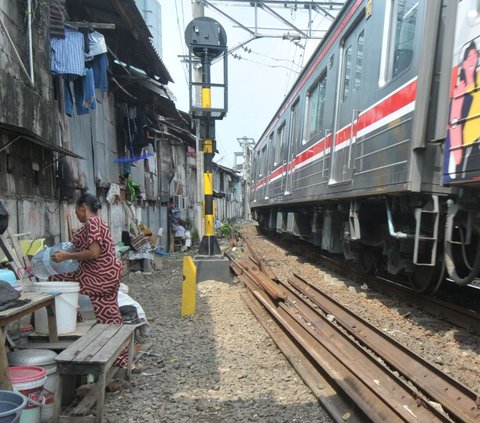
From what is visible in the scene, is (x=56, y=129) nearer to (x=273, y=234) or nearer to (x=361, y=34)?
(x=361, y=34)

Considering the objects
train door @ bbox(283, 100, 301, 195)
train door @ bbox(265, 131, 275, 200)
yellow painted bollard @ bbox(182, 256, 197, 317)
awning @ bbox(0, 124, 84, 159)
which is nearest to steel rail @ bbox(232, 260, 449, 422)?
yellow painted bollard @ bbox(182, 256, 197, 317)

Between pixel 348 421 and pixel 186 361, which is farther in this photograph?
pixel 186 361

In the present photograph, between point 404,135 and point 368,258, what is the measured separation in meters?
3.42

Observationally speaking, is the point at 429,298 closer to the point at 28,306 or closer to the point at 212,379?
the point at 212,379

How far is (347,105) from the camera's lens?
6121 mm

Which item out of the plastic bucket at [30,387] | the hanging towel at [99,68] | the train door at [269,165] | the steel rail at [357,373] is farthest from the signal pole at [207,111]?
the train door at [269,165]

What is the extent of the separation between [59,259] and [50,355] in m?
0.90

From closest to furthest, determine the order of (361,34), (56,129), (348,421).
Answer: (348,421) → (361,34) → (56,129)

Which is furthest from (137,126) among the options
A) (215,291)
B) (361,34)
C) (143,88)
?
(361,34)

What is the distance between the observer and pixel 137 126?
34.2 feet

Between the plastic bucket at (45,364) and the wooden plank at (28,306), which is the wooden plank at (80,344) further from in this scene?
the wooden plank at (28,306)

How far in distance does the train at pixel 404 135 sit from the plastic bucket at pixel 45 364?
3.09 meters

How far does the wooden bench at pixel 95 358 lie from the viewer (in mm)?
2748

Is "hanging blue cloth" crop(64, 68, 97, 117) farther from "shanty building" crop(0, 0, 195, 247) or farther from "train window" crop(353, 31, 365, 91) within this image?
"train window" crop(353, 31, 365, 91)
